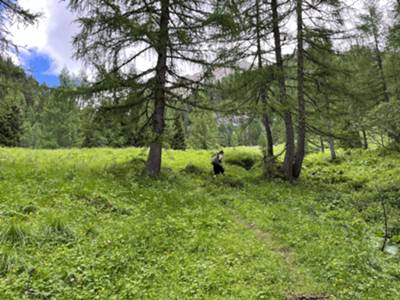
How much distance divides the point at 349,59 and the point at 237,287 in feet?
38.0

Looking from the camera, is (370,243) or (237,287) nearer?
(237,287)

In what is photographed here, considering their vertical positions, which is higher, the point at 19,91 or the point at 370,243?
the point at 19,91

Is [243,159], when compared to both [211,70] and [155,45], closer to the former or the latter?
[211,70]

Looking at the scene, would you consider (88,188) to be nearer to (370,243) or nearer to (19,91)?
(19,91)

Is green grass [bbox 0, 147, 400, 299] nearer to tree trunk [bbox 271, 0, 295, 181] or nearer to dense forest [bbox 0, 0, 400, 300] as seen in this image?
dense forest [bbox 0, 0, 400, 300]

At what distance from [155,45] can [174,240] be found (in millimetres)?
6177

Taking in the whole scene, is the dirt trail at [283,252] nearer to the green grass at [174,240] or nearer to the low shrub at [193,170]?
the green grass at [174,240]

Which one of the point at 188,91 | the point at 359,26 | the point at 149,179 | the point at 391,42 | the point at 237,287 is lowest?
the point at 237,287

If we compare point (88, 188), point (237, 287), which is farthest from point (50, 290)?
point (88, 188)

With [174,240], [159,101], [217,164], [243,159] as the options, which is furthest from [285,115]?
[174,240]

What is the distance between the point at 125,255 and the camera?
4781mm

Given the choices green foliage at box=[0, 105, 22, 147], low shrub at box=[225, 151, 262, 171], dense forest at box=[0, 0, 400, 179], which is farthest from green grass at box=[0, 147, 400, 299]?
green foliage at box=[0, 105, 22, 147]

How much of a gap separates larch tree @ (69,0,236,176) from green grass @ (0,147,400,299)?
2.96m

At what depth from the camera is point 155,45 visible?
29.6ft
